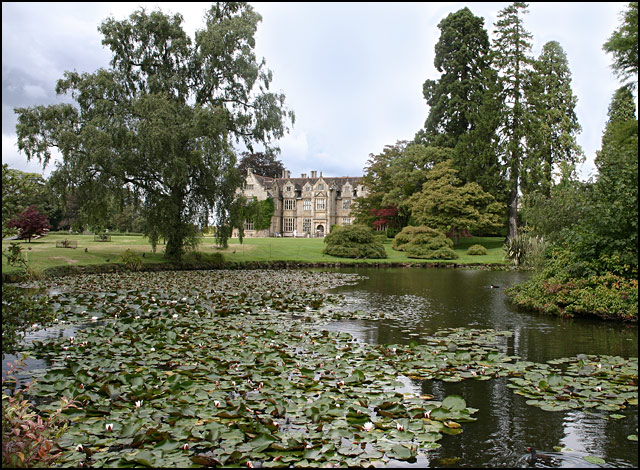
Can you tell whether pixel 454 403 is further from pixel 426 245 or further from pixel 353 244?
pixel 426 245

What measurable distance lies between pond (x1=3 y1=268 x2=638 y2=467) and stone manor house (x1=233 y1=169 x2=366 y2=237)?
62.8 meters

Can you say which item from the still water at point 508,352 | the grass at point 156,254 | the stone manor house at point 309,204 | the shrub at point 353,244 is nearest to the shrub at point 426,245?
the grass at point 156,254

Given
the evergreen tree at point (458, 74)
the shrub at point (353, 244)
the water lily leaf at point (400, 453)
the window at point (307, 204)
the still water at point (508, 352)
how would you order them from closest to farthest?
the water lily leaf at point (400, 453)
the still water at point (508, 352)
the shrub at point (353, 244)
the evergreen tree at point (458, 74)
the window at point (307, 204)

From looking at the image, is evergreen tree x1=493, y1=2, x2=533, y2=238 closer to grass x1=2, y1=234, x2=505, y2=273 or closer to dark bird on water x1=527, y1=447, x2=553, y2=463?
grass x1=2, y1=234, x2=505, y2=273

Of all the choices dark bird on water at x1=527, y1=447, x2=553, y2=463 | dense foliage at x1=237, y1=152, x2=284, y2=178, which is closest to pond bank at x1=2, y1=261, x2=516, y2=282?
dark bird on water at x1=527, y1=447, x2=553, y2=463

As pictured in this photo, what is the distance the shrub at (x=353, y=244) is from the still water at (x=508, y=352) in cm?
1574

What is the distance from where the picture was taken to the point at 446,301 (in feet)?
51.4

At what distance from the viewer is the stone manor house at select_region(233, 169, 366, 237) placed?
2943 inches

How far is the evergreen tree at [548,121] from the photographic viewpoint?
40656 millimetres

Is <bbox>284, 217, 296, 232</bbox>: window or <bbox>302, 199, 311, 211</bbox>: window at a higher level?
<bbox>302, 199, 311, 211</bbox>: window

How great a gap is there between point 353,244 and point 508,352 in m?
27.5

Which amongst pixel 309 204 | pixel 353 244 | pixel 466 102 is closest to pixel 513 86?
pixel 466 102

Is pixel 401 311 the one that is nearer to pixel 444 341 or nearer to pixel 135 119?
pixel 444 341

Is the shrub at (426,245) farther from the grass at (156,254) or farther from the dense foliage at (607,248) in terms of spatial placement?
the dense foliage at (607,248)
